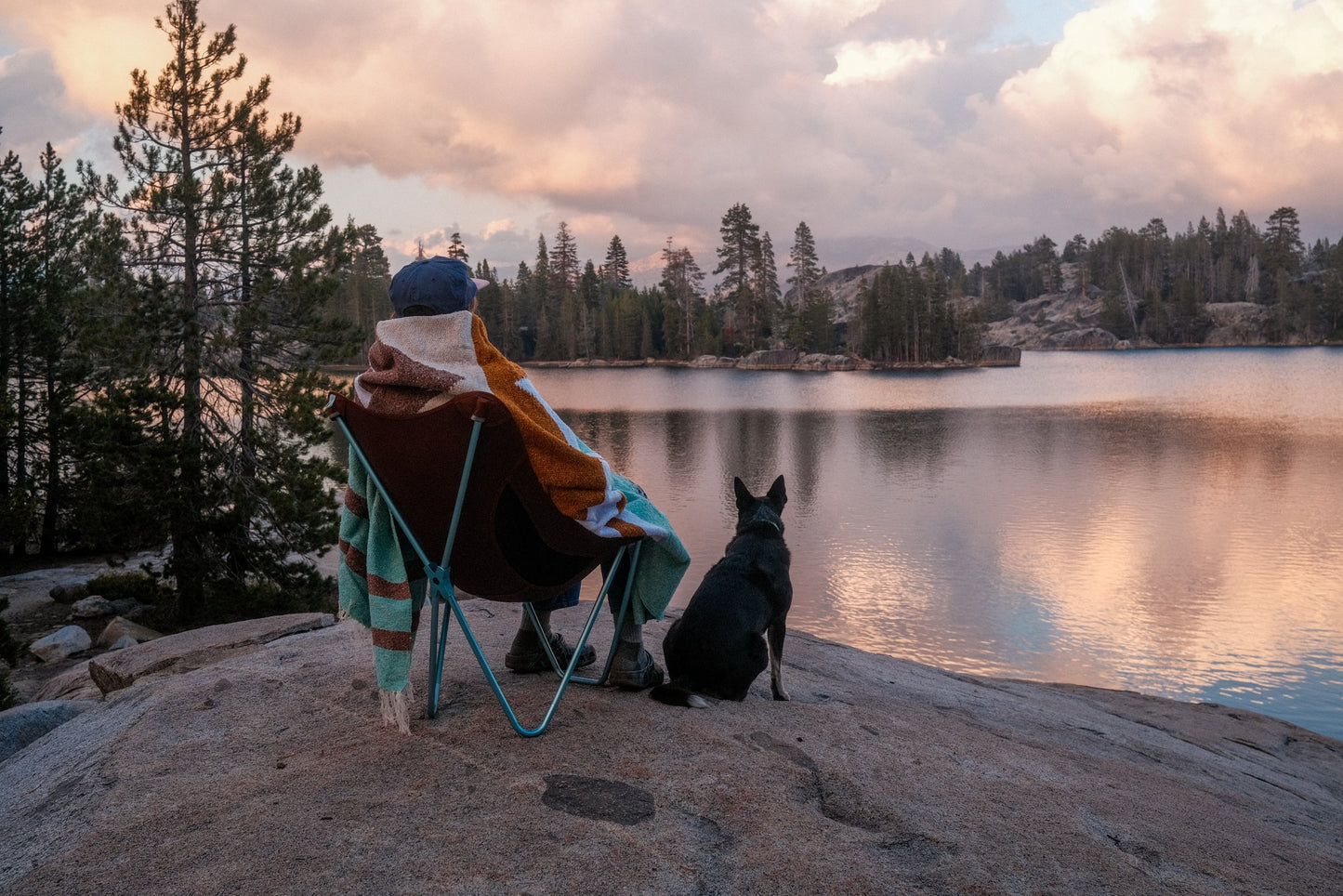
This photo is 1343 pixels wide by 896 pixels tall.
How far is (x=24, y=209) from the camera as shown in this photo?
13.8 m

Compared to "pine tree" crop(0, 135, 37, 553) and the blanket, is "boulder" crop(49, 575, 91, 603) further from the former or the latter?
the blanket

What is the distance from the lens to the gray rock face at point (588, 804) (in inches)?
85.7

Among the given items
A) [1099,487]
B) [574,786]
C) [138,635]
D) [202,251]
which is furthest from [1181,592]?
[202,251]

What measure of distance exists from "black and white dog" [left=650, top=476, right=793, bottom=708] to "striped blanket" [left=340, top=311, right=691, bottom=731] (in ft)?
2.19

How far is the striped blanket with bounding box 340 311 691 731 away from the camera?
2891mm

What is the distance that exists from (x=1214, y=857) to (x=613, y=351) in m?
87.3

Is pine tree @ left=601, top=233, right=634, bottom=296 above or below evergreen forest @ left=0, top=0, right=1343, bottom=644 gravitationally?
above

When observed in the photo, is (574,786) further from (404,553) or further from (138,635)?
(138,635)

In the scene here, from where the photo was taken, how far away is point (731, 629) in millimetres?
3566

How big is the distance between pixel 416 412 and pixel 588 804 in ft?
4.41

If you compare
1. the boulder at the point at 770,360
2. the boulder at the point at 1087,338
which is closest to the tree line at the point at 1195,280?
the boulder at the point at 1087,338

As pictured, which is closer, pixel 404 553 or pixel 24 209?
pixel 404 553

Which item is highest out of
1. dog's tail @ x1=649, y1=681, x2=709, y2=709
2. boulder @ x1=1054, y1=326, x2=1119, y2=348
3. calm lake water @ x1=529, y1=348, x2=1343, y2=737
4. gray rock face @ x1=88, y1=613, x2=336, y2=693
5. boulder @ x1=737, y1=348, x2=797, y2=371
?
boulder @ x1=1054, y1=326, x2=1119, y2=348

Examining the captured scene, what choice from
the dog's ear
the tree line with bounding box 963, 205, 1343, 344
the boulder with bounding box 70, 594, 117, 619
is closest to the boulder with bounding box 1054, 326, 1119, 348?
the tree line with bounding box 963, 205, 1343, 344
